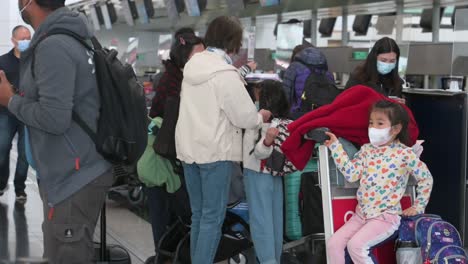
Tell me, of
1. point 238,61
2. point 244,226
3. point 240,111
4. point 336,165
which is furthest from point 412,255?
point 238,61

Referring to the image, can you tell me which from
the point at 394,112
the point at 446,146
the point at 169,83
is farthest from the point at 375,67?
the point at 169,83

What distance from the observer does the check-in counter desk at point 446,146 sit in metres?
5.07

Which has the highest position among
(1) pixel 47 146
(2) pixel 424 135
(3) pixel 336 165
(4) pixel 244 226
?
(1) pixel 47 146

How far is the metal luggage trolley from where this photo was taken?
3734 mm

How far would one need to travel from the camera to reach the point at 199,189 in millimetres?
4344

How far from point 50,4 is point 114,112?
487 millimetres

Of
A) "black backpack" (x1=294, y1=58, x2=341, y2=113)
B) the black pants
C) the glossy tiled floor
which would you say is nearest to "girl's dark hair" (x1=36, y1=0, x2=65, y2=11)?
the black pants

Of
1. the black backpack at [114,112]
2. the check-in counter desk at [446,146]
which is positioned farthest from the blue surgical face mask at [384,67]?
the black backpack at [114,112]

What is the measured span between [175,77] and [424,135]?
1.71m

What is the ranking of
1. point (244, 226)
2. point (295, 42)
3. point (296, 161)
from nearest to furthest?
point (296, 161) < point (244, 226) < point (295, 42)

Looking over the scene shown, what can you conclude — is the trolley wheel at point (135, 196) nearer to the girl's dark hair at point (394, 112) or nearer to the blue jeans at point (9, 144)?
the blue jeans at point (9, 144)

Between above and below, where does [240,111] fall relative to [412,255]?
above

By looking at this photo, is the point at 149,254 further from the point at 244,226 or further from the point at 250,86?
the point at 250,86

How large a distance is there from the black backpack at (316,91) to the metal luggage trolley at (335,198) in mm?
2233
